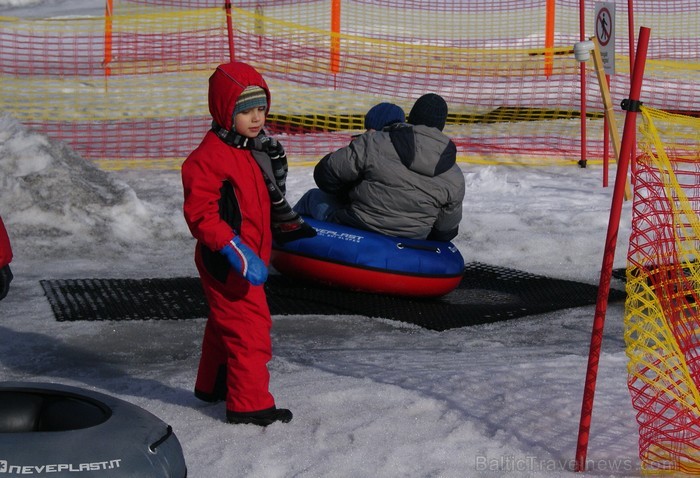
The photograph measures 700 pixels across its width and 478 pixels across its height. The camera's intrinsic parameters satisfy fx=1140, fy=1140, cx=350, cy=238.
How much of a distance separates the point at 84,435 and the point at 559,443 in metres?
2.03

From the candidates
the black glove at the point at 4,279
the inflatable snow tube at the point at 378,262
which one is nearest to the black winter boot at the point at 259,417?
the black glove at the point at 4,279

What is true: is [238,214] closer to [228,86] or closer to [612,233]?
[228,86]

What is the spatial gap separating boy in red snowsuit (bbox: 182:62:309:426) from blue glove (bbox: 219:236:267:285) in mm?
11

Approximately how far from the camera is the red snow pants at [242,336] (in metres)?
4.67

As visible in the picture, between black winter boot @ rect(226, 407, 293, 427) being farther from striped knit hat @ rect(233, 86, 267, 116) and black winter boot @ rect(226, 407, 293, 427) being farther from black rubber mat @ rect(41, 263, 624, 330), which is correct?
black rubber mat @ rect(41, 263, 624, 330)

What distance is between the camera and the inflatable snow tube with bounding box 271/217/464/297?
7.44 metres

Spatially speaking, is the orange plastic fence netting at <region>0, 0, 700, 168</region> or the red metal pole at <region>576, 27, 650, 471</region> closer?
the red metal pole at <region>576, 27, 650, 471</region>

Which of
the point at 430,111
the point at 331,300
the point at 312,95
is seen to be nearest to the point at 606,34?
the point at 430,111

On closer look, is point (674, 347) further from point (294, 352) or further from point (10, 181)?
point (10, 181)

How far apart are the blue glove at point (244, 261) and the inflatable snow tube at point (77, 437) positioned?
99 cm

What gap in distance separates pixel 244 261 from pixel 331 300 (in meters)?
2.97

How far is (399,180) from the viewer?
7426mm

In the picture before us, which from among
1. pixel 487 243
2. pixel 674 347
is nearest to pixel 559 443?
pixel 674 347

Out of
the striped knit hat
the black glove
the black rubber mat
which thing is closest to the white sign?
the black rubber mat
